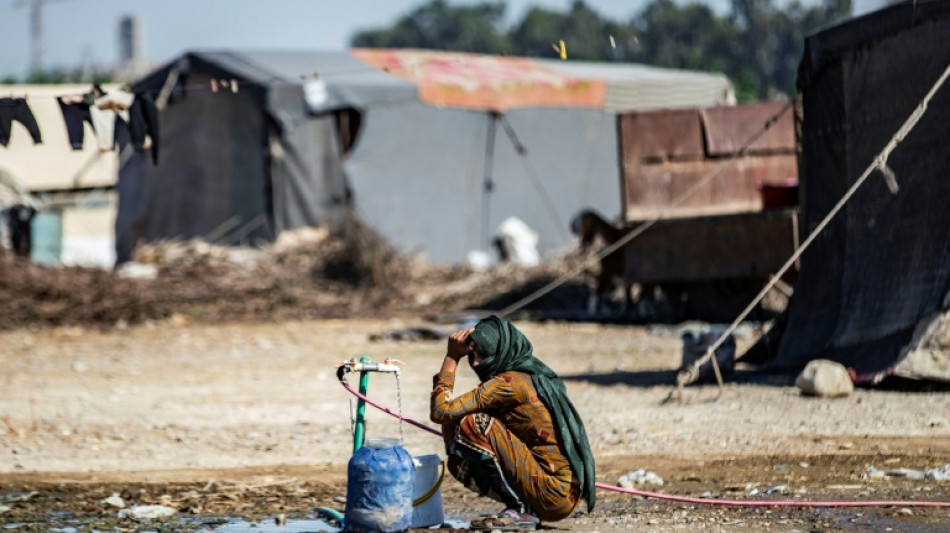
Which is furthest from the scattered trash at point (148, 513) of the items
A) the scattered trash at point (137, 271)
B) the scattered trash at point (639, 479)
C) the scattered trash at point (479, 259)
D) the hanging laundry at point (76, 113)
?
the scattered trash at point (479, 259)

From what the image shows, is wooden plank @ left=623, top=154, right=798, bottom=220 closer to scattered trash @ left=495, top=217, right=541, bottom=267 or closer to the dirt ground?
the dirt ground

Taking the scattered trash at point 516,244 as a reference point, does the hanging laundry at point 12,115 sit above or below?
above

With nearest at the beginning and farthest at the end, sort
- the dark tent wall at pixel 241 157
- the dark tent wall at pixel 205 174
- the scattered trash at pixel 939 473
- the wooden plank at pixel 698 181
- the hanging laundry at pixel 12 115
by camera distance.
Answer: the scattered trash at pixel 939 473
the hanging laundry at pixel 12 115
the wooden plank at pixel 698 181
the dark tent wall at pixel 241 157
the dark tent wall at pixel 205 174

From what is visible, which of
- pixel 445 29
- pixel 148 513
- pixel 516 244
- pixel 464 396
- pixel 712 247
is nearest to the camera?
pixel 464 396

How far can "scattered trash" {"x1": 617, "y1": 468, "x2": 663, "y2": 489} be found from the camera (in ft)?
20.0

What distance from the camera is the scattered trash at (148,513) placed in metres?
5.68

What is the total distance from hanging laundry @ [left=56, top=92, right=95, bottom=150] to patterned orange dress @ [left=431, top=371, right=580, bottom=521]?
3.66m

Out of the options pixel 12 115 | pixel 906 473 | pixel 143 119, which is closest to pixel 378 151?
pixel 143 119

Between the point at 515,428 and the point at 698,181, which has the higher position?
the point at 698,181

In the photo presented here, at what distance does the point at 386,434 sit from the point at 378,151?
11.7 metres

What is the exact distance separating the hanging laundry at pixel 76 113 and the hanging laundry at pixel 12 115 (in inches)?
9.7

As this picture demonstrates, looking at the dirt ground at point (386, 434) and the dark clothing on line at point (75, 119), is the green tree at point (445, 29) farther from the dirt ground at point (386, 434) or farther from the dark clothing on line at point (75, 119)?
the dark clothing on line at point (75, 119)

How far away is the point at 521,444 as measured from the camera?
503cm

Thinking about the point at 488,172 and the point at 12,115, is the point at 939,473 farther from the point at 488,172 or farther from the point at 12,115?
the point at 488,172
